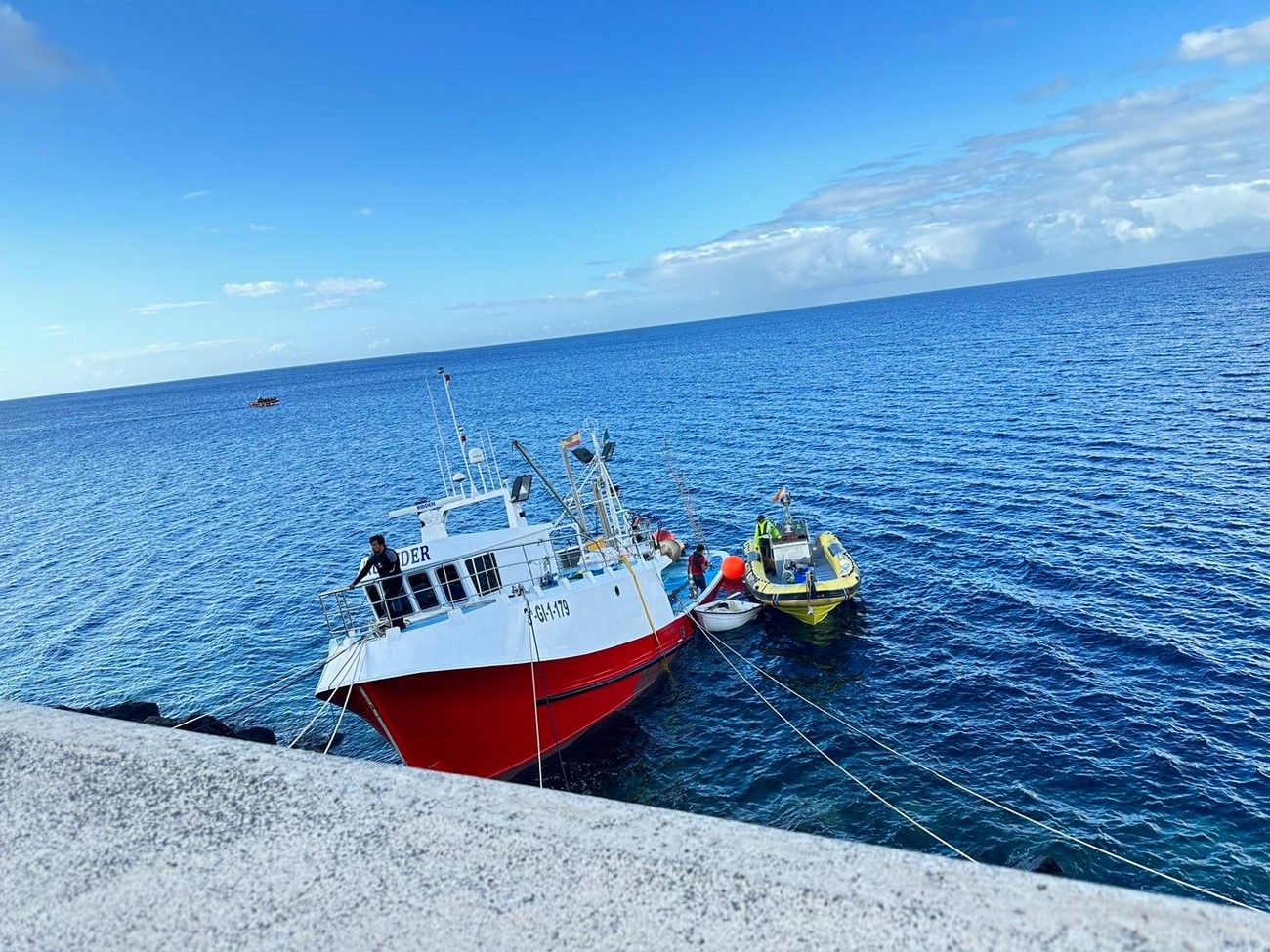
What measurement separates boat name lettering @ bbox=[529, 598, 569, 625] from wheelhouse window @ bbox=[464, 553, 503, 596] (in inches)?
48.4

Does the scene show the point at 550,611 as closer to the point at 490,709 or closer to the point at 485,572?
the point at 485,572

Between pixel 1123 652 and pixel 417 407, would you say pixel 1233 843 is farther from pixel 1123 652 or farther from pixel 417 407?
pixel 417 407

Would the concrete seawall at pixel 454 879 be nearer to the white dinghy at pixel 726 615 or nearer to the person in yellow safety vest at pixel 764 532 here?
the white dinghy at pixel 726 615

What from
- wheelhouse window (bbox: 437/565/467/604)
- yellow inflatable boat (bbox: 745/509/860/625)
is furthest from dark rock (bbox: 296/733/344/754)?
yellow inflatable boat (bbox: 745/509/860/625)

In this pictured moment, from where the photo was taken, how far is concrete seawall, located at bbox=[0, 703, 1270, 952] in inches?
136

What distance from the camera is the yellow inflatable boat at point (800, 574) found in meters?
23.0

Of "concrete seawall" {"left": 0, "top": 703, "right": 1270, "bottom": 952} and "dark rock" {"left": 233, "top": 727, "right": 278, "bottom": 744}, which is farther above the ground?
"concrete seawall" {"left": 0, "top": 703, "right": 1270, "bottom": 952}

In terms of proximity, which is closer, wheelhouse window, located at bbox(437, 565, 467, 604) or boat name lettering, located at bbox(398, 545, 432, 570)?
boat name lettering, located at bbox(398, 545, 432, 570)

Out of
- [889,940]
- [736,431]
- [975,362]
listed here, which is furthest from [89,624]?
[975,362]

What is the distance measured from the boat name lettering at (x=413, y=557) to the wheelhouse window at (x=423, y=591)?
0.34 meters

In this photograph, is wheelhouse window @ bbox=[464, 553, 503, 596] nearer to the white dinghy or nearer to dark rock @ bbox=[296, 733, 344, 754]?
dark rock @ bbox=[296, 733, 344, 754]

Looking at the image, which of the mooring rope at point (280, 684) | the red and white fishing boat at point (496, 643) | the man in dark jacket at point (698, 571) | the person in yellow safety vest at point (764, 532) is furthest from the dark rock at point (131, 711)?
the person in yellow safety vest at point (764, 532)

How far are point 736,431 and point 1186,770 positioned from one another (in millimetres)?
43361

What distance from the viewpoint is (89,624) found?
30.7 m
